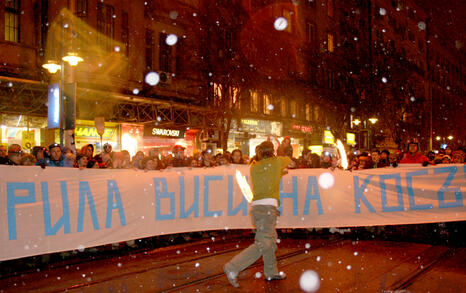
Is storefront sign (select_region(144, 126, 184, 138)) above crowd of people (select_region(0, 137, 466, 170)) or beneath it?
above

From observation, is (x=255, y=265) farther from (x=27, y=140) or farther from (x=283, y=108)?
(x=283, y=108)

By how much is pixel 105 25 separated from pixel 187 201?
11.4 m

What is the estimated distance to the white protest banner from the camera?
24.5 ft

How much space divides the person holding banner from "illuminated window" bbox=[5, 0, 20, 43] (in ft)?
39.1

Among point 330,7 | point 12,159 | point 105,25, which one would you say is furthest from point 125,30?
point 330,7

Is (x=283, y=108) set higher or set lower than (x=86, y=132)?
higher

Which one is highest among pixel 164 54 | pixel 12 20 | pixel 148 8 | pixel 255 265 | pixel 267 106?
pixel 148 8

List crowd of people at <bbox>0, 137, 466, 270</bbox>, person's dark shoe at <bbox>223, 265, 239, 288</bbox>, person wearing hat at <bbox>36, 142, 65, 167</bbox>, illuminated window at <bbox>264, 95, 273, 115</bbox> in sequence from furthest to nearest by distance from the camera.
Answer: illuminated window at <bbox>264, 95, 273, 115</bbox>
person wearing hat at <bbox>36, 142, 65, 167</bbox>
crowd of people at <bbox>0, 137, 466, 270</bbox>
person's dark shoe at <bbox>223, 265, 239, 288</bbox>

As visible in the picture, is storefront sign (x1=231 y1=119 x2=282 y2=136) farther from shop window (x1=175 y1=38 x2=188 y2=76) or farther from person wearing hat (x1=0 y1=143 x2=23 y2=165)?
person wearing hat (x1=0 y1=143 x2=23 y2=165)

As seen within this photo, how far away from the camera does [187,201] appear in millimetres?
9438

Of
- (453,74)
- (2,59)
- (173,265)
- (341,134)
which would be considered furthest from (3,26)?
(453,74)

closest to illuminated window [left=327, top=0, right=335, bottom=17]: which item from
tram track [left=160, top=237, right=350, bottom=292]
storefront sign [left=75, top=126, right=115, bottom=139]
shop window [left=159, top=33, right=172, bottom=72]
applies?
shop window [left=159, top=33, right=172, bottom=72]

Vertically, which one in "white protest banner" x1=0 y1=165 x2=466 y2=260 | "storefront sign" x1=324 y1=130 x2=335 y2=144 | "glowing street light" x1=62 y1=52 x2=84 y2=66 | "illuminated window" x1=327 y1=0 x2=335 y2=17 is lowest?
"white protest banner" x1=0 y1=165 x2=466 y2=260

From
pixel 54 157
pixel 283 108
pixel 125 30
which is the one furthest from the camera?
pixel 283 108
